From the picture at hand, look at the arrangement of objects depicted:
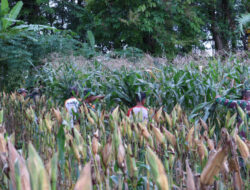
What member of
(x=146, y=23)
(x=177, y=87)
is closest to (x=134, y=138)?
(x=177, y=87)

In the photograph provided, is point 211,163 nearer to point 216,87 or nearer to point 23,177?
point 23,177

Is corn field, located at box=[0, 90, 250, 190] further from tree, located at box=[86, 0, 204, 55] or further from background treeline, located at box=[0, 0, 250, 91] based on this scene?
tree, located at box=[86, 0, 204, 55]

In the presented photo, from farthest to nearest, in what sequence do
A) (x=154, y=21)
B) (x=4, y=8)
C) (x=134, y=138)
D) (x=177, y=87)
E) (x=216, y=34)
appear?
1. (x=216, y=34)
2. (x=154, y=21)
3. (x=4, y=8)
4. (x=177, y=87)
5. (x=134, y=138)

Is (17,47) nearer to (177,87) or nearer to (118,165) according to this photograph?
(177,87)

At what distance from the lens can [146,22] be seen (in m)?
11.3

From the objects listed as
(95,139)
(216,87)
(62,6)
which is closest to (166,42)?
(62,6)

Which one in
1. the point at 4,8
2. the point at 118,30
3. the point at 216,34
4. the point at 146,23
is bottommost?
the point at 216,34

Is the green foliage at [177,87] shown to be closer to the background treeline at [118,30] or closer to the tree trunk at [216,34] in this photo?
the background treeline at [118,30]

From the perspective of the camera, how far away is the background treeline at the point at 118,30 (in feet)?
29.0

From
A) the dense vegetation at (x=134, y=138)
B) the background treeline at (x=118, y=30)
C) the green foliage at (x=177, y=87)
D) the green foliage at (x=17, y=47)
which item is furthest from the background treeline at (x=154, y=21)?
the green foliage at (x=177, y=87)

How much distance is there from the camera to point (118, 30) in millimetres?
12273

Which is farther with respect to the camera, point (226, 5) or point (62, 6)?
point (62, 6)

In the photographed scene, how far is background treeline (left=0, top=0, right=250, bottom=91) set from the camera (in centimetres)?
883

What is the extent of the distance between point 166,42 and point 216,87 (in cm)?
875
